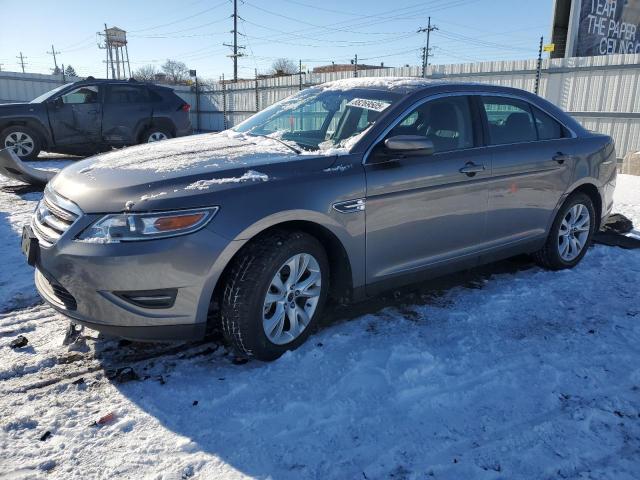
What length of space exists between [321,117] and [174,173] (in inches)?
61.0

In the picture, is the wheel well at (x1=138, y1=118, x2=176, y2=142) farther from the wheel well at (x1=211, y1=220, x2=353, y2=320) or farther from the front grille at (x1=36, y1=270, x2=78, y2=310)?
the wheel well at (x1=211, y1=220, x2=353, y2=320)

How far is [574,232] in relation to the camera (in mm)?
4887

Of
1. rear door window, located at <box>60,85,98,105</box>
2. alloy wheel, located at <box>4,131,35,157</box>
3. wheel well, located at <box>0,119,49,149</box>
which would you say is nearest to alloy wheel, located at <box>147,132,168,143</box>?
rear door window, located at <box>60,85,98,105</box>

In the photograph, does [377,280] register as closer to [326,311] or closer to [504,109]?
[326,311]

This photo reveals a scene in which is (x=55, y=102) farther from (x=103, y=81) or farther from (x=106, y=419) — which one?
(x=106, y=419)

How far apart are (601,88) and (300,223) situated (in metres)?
11.5

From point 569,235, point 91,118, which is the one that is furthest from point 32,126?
point 569,235

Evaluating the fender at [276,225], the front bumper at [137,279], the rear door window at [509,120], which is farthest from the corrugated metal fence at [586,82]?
the front bumper at [137,279]

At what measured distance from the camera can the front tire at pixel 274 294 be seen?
9.36 ft

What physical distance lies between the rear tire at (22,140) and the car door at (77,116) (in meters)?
0.39

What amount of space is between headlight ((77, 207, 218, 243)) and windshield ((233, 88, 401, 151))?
116cm

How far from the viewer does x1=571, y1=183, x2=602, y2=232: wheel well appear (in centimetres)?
487

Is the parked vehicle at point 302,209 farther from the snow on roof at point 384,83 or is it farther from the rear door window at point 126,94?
the rear door window at point 126,94

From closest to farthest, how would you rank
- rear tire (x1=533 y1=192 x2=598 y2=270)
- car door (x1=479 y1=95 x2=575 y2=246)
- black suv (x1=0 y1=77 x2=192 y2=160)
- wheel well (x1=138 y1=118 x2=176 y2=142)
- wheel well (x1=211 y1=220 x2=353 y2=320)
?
wheel well (x1=211 y1=220 x2=353 y2=320), car door (x1=479 y1=95 x2=575 y2=246), rear tire (x1=533 y1=192 x2=598 y2=270), black suv (x1=0 y1=77 x2=192 y2=160), wheel well (x1=138 y1=118 x2=176 y2=142)
